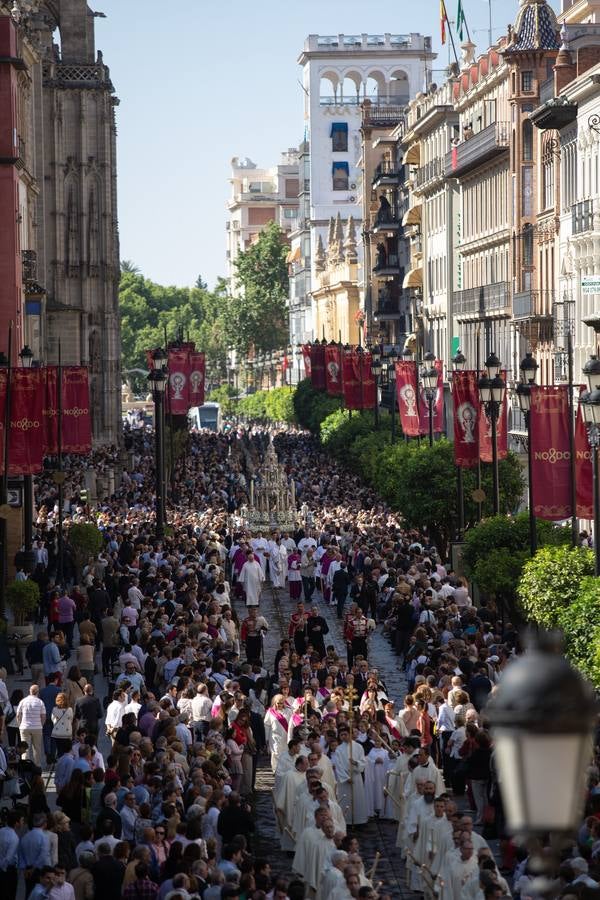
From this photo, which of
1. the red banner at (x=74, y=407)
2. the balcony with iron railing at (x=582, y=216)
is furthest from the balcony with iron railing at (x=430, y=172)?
the red banner at (x=74, y=407)

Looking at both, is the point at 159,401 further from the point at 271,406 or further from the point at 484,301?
the point at 271,406

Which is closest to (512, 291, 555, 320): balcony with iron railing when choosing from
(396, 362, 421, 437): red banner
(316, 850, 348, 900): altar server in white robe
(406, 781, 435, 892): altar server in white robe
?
(396, 362, 421, 437): red banner

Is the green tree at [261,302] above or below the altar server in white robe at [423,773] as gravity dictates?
above

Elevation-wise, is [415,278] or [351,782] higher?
[415,278]

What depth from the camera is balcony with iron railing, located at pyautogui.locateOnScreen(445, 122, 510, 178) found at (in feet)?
231

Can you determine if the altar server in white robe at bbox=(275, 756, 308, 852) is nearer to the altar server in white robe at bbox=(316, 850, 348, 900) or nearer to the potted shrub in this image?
the altar server in white robe at bbox=(316, 850, 348, 900)

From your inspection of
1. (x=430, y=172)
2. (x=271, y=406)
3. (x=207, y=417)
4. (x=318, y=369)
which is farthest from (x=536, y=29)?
(x=207, y=417)

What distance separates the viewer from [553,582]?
25375 mm

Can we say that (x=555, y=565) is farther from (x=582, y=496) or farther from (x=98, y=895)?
(x=98, y=895)

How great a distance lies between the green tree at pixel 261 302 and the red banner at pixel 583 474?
160 meters

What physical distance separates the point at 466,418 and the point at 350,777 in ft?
62.3

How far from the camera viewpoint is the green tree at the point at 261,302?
188500mm

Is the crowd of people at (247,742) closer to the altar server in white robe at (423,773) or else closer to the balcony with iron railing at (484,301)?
the altar server in white robe at (423,773)

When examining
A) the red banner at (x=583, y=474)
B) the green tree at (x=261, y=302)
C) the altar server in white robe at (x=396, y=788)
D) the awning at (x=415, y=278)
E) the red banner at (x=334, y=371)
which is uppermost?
the green tree at (x=261, y=302)
